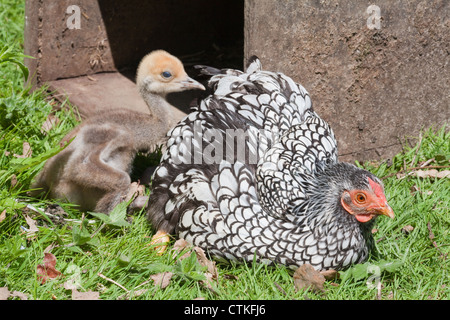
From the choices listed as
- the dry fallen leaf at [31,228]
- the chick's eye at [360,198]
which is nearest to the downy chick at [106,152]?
the dry fallen leaf at [31,228]

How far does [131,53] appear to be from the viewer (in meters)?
6.05

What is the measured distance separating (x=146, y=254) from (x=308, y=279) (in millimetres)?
951

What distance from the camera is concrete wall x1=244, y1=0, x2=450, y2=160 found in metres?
4.08

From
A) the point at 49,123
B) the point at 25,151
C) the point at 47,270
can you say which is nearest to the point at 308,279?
the point at 47,270

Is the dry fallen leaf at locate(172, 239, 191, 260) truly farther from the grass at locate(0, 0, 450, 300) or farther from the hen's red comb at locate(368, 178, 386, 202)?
the hen's red comb at locate(368, 178, 386, 202)

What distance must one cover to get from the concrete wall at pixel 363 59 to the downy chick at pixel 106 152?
65 centimetres

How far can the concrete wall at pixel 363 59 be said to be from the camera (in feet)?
13.4

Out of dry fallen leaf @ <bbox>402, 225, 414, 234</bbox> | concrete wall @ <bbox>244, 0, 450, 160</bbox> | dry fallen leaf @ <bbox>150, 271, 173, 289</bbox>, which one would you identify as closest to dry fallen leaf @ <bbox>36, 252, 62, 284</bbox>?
dry fallen leaf @ <bbox>150, 271, 173, 289</bbox>

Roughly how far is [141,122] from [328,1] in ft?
4.80

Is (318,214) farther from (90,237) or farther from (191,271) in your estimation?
(90,237)

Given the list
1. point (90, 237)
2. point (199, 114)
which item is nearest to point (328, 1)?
point (199, 114)

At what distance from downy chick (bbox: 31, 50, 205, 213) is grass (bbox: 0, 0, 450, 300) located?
3.9 inches

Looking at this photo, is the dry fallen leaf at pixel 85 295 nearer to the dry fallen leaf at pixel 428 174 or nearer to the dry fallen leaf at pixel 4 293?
the dry fallen leaf at pixel 4 293

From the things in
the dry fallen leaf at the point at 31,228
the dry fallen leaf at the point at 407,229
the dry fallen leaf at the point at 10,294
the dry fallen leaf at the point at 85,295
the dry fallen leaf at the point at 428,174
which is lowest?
the dry fallen leaf at the point at 85,295
